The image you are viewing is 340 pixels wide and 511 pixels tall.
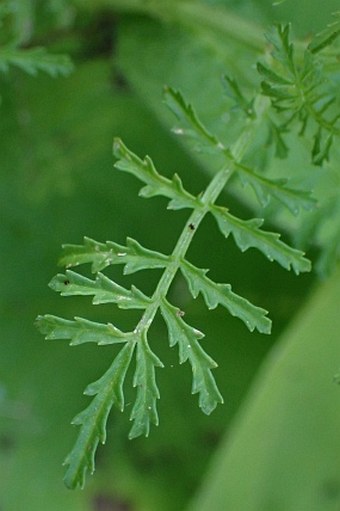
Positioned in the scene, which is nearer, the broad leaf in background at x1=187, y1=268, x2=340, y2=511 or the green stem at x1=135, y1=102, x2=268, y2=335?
the green stem at x1=135, y1=102, x2=268, y2=335

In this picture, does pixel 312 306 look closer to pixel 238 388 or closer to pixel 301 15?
pixel 238 388

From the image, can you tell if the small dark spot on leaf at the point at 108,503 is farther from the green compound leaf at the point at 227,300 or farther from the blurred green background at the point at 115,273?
the green compound leaf at the point at 227,300

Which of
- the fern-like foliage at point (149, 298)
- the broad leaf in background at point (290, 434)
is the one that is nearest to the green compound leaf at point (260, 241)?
the fern-like foliage at point (149, 298)

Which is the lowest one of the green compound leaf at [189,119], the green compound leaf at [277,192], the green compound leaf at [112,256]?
the green compound leaf at [112,256]

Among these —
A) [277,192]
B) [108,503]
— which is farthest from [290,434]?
[277,192]

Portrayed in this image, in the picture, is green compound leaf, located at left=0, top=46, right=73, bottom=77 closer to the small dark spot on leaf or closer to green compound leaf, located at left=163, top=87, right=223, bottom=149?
green compound leaf, located at left=163, top=87, right=223, bottom=149

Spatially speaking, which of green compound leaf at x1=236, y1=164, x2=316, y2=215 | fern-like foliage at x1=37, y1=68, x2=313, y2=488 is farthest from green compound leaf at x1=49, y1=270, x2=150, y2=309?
green compound leaf at x1=236, y1=164, x2=316, y2=215

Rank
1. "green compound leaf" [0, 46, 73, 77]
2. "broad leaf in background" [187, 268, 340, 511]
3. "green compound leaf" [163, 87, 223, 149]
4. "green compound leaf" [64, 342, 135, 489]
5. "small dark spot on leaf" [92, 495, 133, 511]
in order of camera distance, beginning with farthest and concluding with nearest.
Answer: "small dark spot on leaf" [92, 495, 133, 511]
"broad leaf in background" [187, 268, 340, 511]
"green compound leaf" [0, 46, 73, 77]
"green compound leaf" [163, 87, 223, 149]
"green compound leaf" [64, 342, 135, 489]

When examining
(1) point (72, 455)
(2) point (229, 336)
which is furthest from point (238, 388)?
(1) point (72, 455)

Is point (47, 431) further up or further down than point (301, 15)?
further down
